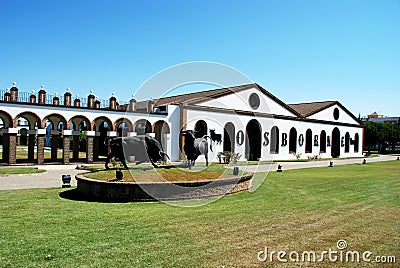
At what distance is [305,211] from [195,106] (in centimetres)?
2165

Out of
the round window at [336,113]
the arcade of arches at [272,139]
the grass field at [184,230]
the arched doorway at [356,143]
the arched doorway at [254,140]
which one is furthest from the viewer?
the arched doorway at [356,143]

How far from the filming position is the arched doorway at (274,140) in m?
37.9

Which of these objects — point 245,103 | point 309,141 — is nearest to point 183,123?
point 245,103

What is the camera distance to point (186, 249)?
243 inches

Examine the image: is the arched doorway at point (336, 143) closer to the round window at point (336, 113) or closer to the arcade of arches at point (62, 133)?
the round window at point (336, 113)

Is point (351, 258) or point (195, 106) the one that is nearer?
point (351, 258)

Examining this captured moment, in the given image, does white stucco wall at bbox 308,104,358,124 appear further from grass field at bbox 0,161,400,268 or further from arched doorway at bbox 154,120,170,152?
grass field at bbox 0,161,400,268

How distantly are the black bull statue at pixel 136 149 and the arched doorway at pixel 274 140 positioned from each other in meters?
26.3

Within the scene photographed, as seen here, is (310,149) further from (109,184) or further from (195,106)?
(109,184)

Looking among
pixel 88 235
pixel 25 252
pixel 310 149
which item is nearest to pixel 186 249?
pixel 88 235

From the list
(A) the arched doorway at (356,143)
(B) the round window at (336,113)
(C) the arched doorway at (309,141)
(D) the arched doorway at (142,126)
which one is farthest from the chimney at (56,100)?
(A) the arched doorway at (356,143)

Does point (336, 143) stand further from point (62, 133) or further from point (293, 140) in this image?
point (62, 133)
